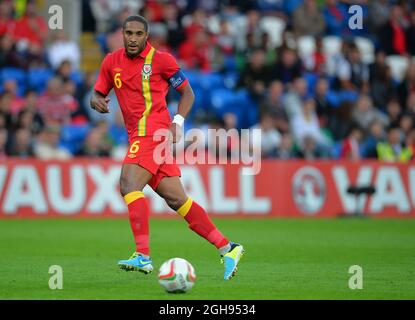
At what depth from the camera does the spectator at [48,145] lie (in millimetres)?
18938

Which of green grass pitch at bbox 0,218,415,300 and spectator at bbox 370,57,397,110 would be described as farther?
spectator at bbox 370,57,397,110

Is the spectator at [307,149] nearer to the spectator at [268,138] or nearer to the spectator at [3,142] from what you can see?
the spectator at [268,138]

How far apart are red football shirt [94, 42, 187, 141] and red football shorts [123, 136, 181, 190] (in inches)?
3.7

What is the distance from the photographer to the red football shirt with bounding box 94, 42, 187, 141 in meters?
9.66

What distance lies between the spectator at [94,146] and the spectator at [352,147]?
4.96 m

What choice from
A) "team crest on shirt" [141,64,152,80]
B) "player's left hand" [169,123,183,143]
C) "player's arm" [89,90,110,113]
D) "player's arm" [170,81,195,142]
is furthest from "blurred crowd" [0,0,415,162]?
"player's left hand" [169,123,183,143]

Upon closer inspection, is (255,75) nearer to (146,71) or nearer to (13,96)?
(13,96)

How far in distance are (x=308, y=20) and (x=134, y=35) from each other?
47.6 ft

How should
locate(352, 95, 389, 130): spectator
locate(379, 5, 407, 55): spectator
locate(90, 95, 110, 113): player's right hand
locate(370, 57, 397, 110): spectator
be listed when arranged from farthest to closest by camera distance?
1. locate(379, 5, 407, 55): spectator
2. locate(370, 57, 397, 110): spectator
3. locate(352, 95, 389, 130): spectator
4. locate(90, 95, 110, 113): player's right hand

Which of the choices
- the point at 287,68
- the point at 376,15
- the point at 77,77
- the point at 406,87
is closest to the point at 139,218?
the point at 77,77

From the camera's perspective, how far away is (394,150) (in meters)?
21.0

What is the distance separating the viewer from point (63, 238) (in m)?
14.6

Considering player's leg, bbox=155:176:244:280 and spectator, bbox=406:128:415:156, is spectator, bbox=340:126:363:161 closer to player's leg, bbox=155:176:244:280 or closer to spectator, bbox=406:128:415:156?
spectator, bbox=406:128:415:156
